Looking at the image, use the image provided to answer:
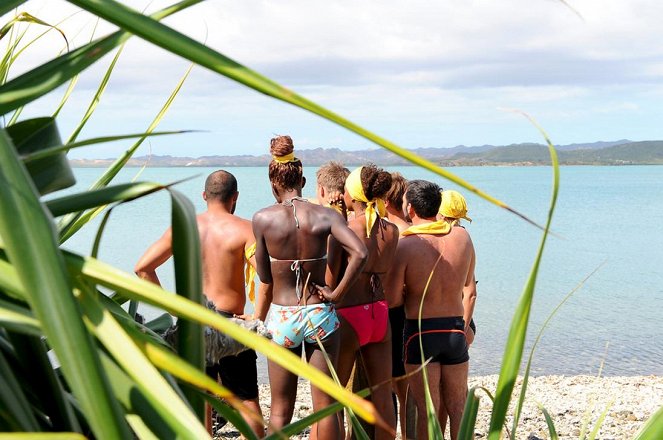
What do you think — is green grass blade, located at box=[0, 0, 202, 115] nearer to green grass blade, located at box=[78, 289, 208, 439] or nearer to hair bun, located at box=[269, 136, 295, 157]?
green grass blade, located at box=[78, 289, 208, 439]

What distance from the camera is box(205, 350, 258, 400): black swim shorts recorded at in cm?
591

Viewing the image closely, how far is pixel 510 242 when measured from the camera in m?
42.9

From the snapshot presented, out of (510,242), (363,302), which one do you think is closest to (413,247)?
(363,302)

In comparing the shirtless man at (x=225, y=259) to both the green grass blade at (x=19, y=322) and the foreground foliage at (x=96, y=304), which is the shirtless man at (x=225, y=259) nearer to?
the foreground foliage at (x=96, y=304)

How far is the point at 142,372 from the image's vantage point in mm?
611

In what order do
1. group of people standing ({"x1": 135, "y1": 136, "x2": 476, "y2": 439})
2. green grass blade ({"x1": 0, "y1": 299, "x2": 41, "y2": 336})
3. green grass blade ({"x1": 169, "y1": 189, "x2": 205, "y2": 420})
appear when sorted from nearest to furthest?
green grass blade ({"x1": 0, "y1": 299, "x2": 41, "y2": 336}), green grass blade ({"x1": 169, "y1": 189, "x2": 205, "y2": 420}), group of people standing ({"x1": 135, "y1": 136, "x2": 476, "y2": 439})

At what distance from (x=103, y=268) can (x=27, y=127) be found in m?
0.32

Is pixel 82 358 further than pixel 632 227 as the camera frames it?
No

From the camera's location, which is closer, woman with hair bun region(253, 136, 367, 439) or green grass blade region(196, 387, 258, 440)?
green grass blade region(196, 387, 258, 440)

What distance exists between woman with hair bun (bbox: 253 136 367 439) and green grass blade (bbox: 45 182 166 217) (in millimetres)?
4396

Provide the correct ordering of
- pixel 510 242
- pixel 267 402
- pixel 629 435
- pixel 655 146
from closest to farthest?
pixel 629 435
pixel 267 402
pixel 510 242
pixel 655 146

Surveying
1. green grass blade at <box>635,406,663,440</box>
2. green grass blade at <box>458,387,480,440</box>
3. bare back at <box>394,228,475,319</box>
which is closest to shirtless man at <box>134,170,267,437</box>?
bare back at <box>394,228,475,319</box>

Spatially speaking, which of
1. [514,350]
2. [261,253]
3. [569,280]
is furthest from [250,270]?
[569,280]

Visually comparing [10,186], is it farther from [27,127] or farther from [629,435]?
[629,435]
